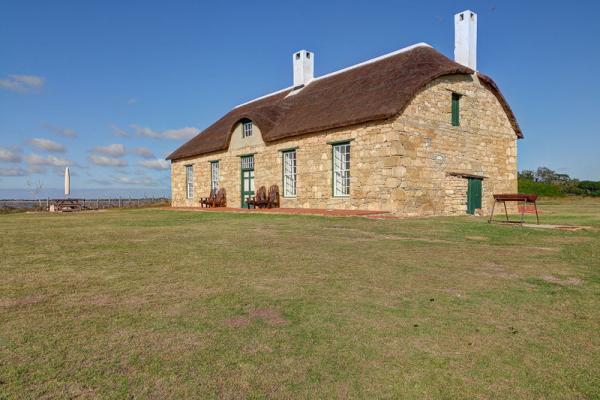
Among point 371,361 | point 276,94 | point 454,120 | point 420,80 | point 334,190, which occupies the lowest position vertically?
point 371,361

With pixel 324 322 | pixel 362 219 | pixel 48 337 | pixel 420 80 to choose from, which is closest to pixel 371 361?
pixel 324 322

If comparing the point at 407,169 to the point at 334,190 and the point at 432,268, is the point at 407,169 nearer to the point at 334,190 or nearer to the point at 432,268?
the point at 334,190

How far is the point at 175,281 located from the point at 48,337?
1.69 meters

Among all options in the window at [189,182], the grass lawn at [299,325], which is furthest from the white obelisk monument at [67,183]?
the grass lawn at [299,325]

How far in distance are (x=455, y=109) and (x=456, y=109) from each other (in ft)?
0.19

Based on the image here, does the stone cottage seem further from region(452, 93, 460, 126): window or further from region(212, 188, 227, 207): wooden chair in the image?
region(212, 188, 227, 207): wooden chair

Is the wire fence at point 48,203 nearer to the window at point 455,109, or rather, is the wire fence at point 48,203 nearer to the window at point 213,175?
the window at point 213,175

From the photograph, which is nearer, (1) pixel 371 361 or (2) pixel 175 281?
(1) pixel 371 361

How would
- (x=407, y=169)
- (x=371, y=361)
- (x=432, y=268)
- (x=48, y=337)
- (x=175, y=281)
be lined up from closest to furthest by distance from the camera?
(x=371, y=361) < (x=48, y=337) < (x=175, y=281) < (x=432, y=268) < (x=407, y=169)

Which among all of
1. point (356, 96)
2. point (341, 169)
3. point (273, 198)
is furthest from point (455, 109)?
point (273, 198)

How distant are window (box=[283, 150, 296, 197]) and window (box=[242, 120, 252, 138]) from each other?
10.3 ft

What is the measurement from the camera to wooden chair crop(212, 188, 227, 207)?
22531mm

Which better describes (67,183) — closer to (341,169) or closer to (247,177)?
(247,177)

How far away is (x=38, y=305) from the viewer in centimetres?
369
